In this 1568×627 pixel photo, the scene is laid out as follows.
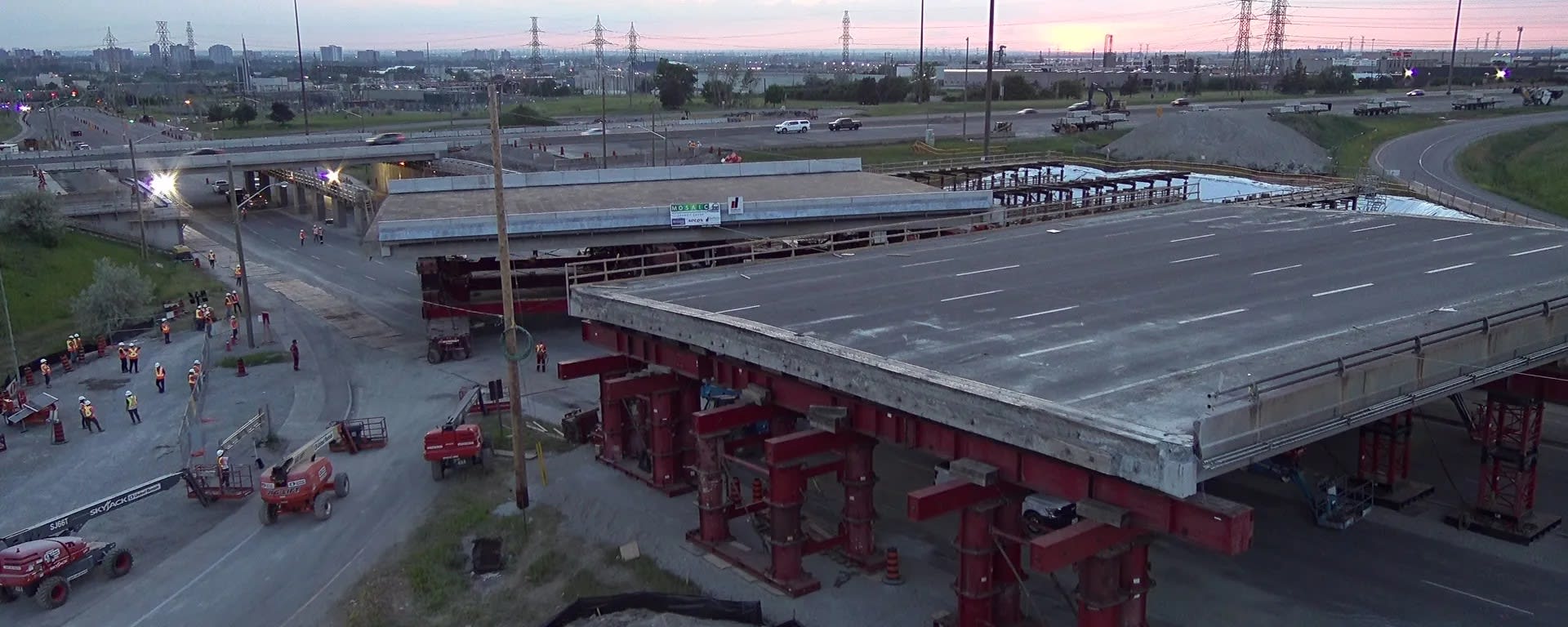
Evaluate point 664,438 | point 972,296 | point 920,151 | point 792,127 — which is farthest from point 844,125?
point 664,438

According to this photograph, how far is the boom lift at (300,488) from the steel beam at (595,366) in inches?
239

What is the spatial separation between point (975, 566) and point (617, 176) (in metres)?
35.5

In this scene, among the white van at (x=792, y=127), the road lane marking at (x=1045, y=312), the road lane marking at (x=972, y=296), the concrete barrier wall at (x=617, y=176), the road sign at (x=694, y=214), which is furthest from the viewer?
the white van at (x=792, y=127)

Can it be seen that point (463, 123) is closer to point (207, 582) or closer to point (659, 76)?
point (659, 76)

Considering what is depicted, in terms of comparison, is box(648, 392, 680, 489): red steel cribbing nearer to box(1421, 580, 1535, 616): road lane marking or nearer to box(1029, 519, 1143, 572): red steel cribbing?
box(1029, 519, 1143, 572): red steel cribbing

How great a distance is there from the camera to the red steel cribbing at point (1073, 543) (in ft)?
49.2

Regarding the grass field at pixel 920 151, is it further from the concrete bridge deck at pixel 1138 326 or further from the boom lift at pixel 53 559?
the boom lift at pixel 53 559

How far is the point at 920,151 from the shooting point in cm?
8219

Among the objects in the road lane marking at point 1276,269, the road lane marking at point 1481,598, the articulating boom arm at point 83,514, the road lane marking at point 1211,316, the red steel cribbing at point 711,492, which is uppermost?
the road lane marking at point 1211,316

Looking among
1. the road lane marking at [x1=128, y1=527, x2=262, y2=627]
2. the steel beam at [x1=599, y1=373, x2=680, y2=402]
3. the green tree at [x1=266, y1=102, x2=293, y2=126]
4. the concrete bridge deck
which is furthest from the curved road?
the green tree at [x1=266, y1=102, x2=293, y2=126]

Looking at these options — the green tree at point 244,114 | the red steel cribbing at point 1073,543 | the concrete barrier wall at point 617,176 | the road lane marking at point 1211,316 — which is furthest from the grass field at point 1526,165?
the green tree at point 244,114

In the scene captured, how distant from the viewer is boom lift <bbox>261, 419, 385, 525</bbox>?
25.9m

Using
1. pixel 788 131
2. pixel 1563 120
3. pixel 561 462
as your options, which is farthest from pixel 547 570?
pixel 1563 120

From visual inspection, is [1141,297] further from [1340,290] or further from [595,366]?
[595,366]
